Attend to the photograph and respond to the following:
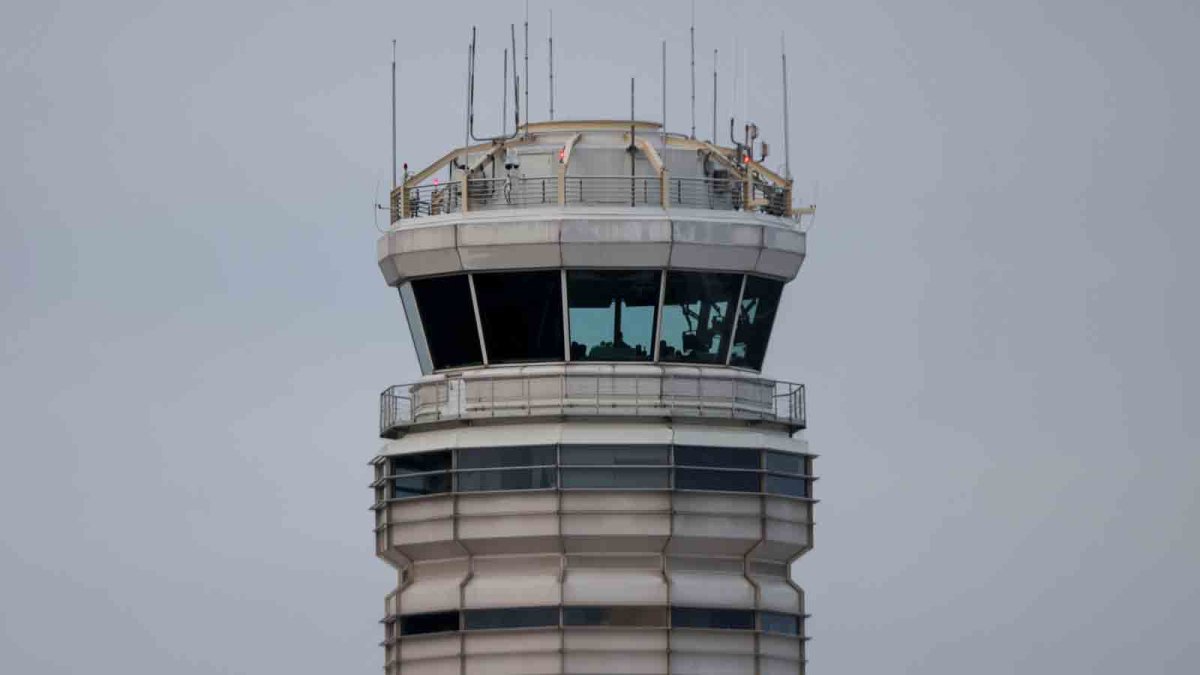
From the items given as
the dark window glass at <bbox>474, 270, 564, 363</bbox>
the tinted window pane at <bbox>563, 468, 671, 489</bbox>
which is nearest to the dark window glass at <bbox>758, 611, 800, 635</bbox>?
the tinted window pane at <bbox>563, 468, 671, 489</bbox>

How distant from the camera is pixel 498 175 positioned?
119 m

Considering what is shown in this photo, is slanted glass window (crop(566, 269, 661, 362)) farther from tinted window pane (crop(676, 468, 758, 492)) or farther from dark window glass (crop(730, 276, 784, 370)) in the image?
tinted window pane (crop(676, 468, 758, 492))

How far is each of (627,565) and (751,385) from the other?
20.6ft

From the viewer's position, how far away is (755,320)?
120 metres

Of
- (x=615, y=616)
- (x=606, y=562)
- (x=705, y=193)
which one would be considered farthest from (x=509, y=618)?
(x=705, y=193)

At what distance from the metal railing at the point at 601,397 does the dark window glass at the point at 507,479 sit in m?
1.56

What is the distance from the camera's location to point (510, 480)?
117 m

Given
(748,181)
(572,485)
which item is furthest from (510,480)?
(748,181)

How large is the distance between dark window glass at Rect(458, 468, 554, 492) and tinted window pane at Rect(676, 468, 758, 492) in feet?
11.6

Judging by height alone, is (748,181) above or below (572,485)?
above

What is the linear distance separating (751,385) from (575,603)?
800cm

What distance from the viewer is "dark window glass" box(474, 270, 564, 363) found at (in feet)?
385

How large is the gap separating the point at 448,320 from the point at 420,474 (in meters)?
4.37

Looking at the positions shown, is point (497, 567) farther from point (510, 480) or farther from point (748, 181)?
point (748, 181)
